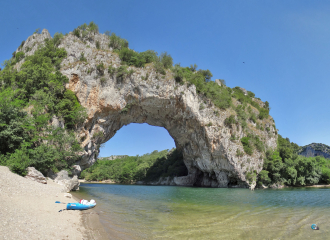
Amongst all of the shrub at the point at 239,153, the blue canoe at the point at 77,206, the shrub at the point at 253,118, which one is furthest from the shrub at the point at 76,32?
the shrub at the point at 253,118

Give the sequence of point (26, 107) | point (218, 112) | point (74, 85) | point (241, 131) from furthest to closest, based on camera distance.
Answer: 1. point (241, 131)
2. point (218, 112)
3. point (74, 85)
4. point (26, 107)

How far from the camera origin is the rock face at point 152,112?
955 inches

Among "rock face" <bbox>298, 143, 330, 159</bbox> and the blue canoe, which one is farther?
"rock face" <bbox>298, 143, 330, 159</bbox>

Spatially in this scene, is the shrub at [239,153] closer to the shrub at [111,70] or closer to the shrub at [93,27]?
the shrub at [111,70]

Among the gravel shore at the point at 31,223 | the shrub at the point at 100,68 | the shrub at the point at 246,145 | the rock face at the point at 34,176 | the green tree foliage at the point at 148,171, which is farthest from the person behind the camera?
the green tree foliage at the point at 148,171

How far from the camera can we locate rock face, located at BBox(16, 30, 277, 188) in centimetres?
2425

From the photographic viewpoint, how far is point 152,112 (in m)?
29.9

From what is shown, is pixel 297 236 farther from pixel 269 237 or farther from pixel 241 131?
pixel 241 131

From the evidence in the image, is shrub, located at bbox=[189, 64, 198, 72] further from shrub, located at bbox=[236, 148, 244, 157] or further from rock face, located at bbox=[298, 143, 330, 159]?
rock face, located at bbox=[298, 143, 330, 159]

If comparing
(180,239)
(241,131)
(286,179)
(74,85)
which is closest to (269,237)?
(180,239)

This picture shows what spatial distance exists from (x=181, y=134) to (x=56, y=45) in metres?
24.1

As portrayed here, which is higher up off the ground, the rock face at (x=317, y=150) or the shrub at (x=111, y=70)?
the shrub at (x=111, y=70)

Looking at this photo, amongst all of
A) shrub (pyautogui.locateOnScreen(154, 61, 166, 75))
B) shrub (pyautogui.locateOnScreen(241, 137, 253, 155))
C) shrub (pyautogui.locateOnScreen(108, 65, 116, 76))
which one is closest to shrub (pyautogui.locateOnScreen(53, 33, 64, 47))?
shrub (pyautogui.locateOnScreen(108, 65, 116, 76))

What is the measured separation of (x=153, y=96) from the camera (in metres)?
26.8
